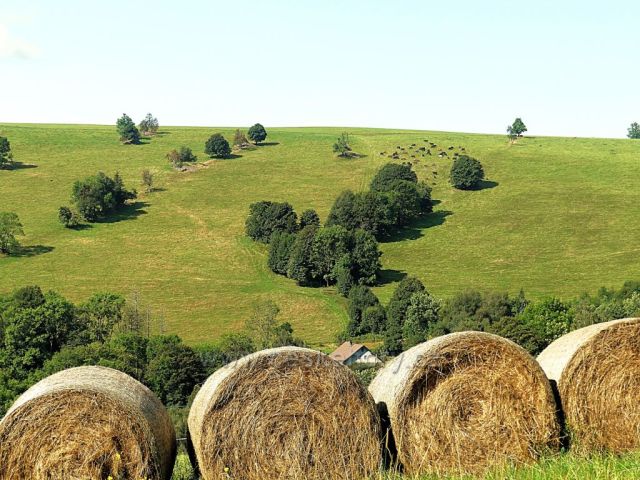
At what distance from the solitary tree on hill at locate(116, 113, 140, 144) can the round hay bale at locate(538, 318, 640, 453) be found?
151m

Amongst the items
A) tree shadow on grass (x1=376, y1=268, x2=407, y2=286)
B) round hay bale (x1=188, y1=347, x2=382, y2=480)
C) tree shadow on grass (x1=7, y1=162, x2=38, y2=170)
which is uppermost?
round hay bale (x1=188, y1=347, x2=382, y2=480)

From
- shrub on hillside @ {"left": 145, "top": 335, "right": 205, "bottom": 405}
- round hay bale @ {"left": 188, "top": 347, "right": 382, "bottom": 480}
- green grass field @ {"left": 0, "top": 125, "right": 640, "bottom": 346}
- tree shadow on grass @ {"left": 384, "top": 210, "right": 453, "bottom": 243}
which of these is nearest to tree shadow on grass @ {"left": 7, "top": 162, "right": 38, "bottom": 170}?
green grass field @ {"left": 0, "top": 125, "right": 640, "bottom": 346}

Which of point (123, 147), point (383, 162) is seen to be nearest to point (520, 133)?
point (383, 162)

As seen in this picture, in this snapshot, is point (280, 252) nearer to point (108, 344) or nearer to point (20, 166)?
point (108, 344)

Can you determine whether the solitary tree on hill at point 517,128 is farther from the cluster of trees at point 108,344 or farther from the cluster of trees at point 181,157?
the cluster of trees at point 108,344

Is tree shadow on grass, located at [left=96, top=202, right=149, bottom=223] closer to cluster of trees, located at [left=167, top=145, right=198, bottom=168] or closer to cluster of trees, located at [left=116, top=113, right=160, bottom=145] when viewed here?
cluster of trees, located at [left=167, top=145, right=198, bottom=168]

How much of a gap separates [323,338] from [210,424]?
215 ft

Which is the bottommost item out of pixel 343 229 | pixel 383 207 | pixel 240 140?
pixel 343 229

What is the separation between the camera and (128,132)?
157000 millimetres

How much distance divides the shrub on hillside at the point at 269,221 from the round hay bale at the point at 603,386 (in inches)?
3675

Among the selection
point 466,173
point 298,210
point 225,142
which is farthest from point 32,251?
point 466,173

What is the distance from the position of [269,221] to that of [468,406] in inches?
3806

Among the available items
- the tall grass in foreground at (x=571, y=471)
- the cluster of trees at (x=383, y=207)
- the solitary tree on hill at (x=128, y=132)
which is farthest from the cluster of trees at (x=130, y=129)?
the tall grass in foreground at (x=571, y=471)

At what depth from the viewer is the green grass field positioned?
297 ft
